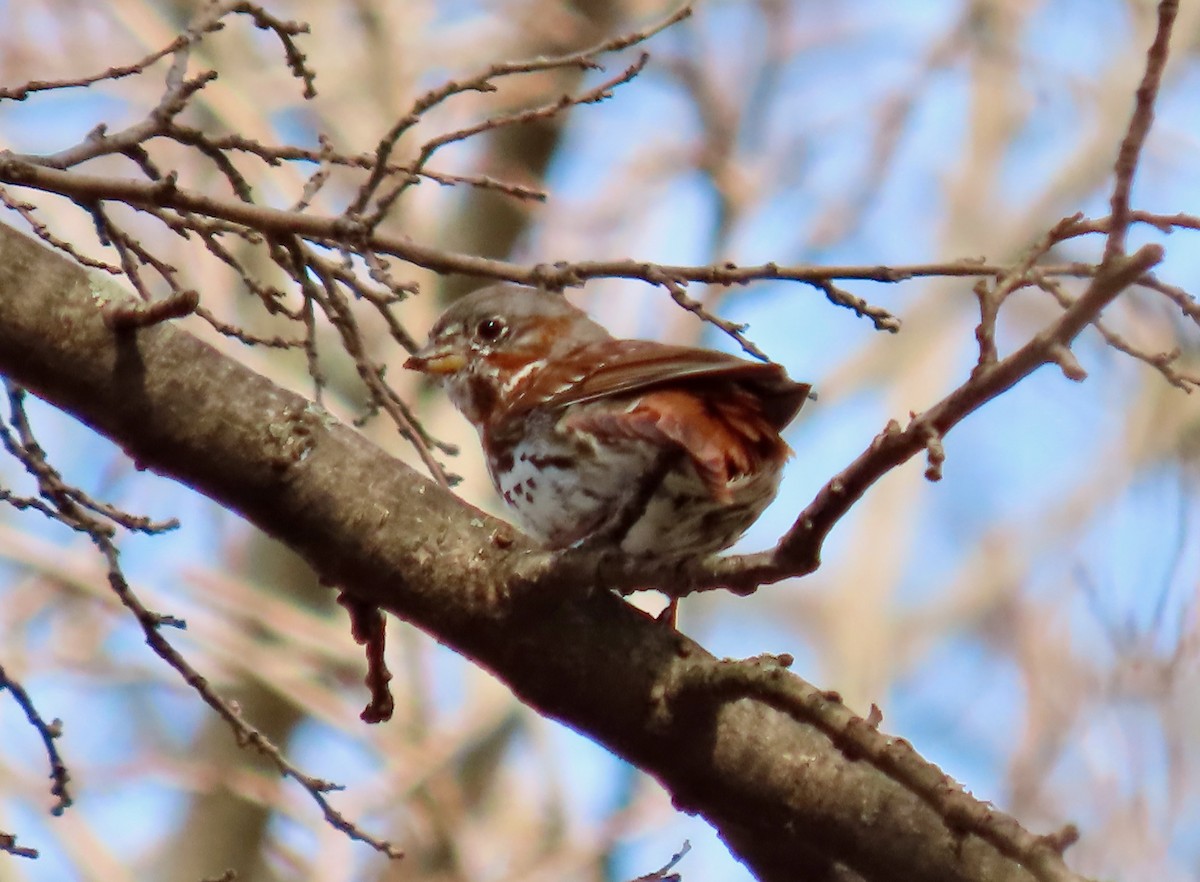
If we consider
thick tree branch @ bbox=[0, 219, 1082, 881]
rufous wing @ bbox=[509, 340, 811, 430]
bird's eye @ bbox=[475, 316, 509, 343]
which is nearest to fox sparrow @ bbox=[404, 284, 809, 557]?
rufous wing @ bbox=[509, 340, 811, 430]

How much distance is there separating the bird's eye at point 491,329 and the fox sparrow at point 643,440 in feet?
1.29

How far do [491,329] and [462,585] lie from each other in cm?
164

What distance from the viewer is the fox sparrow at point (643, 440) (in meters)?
2.90

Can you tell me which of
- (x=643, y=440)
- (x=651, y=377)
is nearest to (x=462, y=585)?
(x=643, y=440)

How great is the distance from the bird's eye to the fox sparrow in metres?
0.39

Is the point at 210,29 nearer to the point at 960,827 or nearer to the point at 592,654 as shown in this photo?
the point at 592,654

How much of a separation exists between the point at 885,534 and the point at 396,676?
2.90m

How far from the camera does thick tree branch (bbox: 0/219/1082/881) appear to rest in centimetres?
241

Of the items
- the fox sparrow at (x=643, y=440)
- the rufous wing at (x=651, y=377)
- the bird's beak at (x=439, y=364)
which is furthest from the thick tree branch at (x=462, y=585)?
the bird's beak at (x=439, y=364)

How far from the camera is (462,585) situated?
8.25 ft

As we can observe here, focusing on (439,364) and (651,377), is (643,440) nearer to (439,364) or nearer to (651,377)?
(651,377)

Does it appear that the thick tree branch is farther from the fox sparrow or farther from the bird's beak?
the bird's beak

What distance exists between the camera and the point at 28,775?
275 inches

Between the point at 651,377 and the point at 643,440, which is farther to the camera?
the point at 651,377
